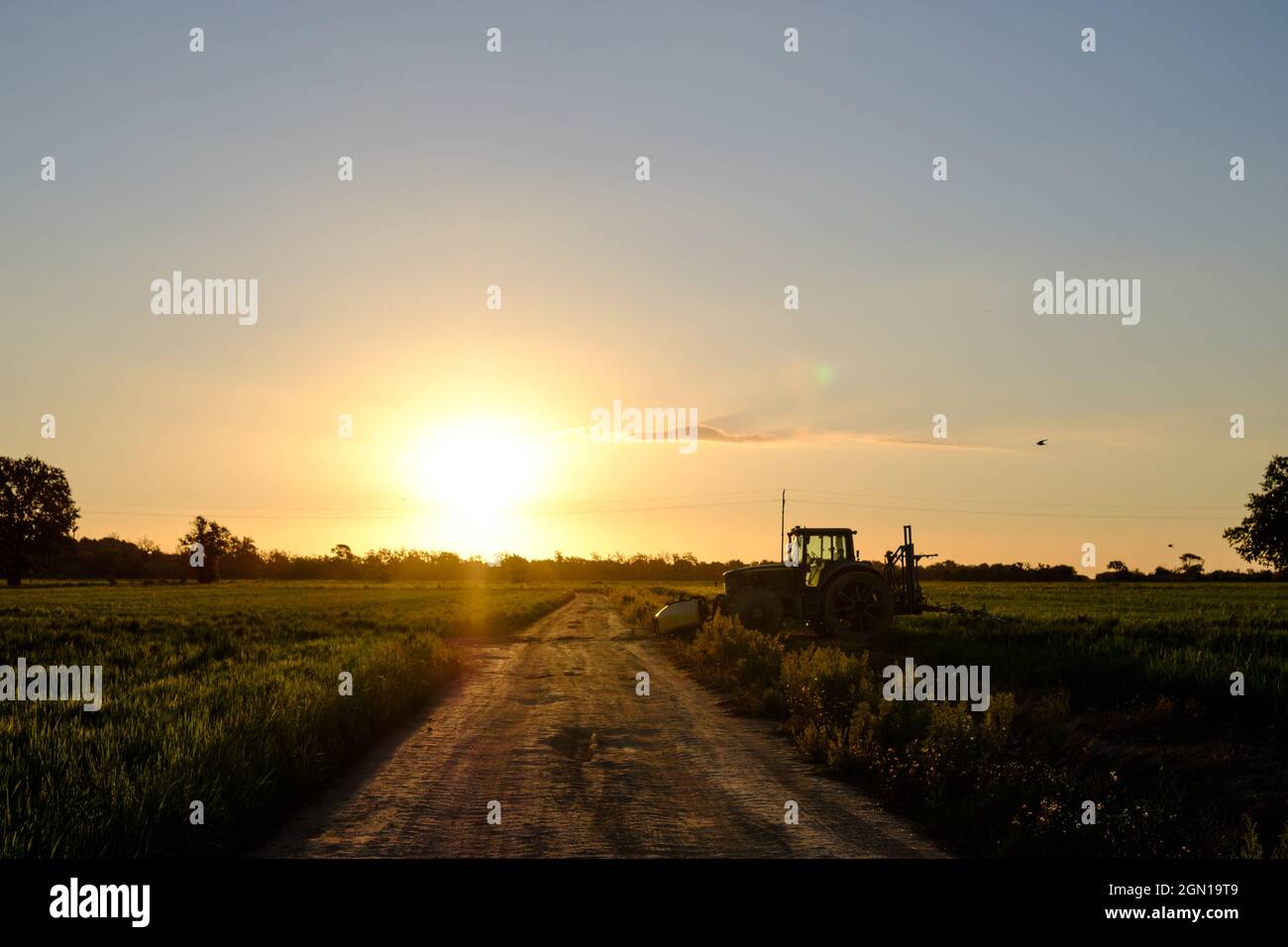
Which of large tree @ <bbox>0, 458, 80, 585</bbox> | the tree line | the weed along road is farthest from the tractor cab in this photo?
large tree @ <bbox>0, 458, 80, 585</bbox>

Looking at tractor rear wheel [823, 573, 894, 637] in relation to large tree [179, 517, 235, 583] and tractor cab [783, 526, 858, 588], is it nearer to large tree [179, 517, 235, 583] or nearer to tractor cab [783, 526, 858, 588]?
tractor cab [783, 526, 858, 588]

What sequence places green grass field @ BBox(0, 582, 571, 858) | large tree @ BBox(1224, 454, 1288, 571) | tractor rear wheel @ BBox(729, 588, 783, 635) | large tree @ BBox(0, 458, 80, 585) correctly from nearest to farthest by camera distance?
green grass field @ BBox(0, 582, 571, 858), tractor rear wheel @ BBox(729, 588, 783, 635), large tree @ BBox(1224, 454, 1288, 571), large tree @ BBox(0, 458, 80, 585)

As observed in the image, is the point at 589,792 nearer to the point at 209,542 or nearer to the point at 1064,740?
the point at 1064,740

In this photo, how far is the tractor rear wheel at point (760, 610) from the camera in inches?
1013

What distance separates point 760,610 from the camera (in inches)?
1021

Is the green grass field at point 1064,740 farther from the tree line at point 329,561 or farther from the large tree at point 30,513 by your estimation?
the large tree at point 30,513

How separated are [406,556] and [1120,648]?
167m

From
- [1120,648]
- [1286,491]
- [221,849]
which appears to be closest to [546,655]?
[1120,648]

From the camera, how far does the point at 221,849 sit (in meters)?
8.16

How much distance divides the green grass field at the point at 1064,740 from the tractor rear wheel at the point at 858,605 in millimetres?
1486

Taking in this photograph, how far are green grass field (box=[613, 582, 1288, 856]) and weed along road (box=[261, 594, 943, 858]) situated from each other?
715 millimetres

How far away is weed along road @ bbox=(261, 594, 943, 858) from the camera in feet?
27.1

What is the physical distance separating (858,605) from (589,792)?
15.6m
